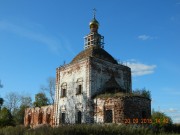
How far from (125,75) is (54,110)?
8761 mm

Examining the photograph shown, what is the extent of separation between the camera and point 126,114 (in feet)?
68.0

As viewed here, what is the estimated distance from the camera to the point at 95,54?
86.9 ft

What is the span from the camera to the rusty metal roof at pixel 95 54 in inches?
1042

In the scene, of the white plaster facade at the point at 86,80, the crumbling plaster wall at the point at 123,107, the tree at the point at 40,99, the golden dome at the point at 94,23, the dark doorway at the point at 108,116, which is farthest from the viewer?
the tree at the point at 40,99

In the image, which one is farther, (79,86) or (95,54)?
(95,54)

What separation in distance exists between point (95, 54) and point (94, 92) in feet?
15.2

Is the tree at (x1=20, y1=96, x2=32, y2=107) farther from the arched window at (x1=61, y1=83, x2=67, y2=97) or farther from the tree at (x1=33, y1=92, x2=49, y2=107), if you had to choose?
the arched window at (x1=61, y1=83, x2=67, y2=97)

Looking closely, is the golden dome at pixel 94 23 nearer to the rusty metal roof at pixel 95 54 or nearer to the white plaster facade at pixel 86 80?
the white plaster facade at pixel 86 80

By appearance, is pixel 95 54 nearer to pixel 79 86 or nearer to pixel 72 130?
pixel 79 86

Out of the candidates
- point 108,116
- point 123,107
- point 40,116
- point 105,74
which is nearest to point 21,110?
point 40,116

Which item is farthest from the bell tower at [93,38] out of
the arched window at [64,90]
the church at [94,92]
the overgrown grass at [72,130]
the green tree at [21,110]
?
the green tree at [21,110]

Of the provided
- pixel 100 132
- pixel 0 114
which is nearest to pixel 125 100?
pixel 100 132

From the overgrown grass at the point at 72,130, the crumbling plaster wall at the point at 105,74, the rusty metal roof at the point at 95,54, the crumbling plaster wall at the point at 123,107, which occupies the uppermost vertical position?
the rusty metal roof at the point at 95,54

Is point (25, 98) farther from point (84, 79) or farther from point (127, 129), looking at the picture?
point (127, 129)
